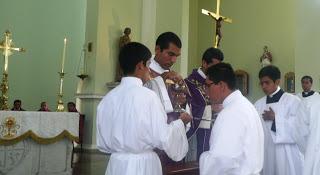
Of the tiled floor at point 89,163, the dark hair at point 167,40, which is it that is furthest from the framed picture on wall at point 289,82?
the dark hair at point 167,40

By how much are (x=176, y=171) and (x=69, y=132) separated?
343 cm

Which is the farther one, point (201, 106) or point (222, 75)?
point (201, 106)

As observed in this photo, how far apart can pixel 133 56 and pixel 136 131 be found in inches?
19.8

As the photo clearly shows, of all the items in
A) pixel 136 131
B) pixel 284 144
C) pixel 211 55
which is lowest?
pixel 284 144

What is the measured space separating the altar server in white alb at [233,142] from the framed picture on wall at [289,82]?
10.5 metres

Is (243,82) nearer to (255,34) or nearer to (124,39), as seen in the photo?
(255,34)

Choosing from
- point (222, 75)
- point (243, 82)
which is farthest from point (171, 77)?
point (243, 82)

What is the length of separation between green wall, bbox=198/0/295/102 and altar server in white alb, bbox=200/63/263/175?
10.9 m

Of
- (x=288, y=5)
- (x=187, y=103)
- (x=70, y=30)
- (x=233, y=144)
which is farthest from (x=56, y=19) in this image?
(x=233, y=144)

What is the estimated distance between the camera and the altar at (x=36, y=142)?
5.44 meters

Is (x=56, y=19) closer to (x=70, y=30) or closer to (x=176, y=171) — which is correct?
(x=70, y=30)

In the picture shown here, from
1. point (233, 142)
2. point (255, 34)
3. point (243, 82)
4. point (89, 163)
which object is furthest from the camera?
point (255, 34)

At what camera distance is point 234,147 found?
2.38 m

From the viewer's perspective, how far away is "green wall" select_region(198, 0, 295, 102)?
1307 cm
